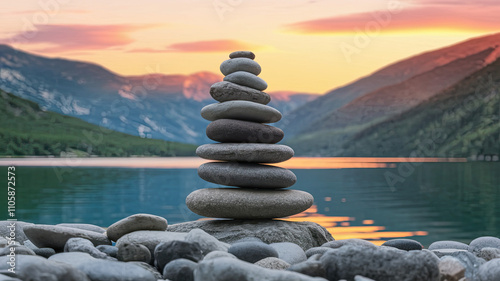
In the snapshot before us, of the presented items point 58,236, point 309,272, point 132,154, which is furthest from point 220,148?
point 132,154

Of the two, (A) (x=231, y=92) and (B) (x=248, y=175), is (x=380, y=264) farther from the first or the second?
(A) (x=231, y=92)

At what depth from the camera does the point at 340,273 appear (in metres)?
8.20

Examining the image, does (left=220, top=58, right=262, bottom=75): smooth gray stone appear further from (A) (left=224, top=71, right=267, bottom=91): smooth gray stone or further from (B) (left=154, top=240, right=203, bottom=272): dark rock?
(B) (left=154, top=240, right=203, bottom=272): dark rock

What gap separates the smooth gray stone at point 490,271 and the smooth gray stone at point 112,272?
202 inches

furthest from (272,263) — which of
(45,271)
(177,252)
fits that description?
(45,271)

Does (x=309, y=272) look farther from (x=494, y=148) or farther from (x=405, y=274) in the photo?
(x=494, y=148)

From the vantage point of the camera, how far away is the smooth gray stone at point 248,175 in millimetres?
13289

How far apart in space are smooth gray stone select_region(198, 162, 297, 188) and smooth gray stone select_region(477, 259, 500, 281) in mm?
5400

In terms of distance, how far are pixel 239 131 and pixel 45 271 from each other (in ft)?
23.0

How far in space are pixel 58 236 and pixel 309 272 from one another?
16.8 ft

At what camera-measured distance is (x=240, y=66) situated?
47.6 feet

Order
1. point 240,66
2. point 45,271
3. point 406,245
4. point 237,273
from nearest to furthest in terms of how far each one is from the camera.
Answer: point 45,271, point 237,273, point 406,245, point 240,66

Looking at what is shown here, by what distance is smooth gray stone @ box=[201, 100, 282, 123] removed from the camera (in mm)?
13734

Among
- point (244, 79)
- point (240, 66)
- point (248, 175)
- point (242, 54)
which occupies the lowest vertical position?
Result: point (248, 175)
